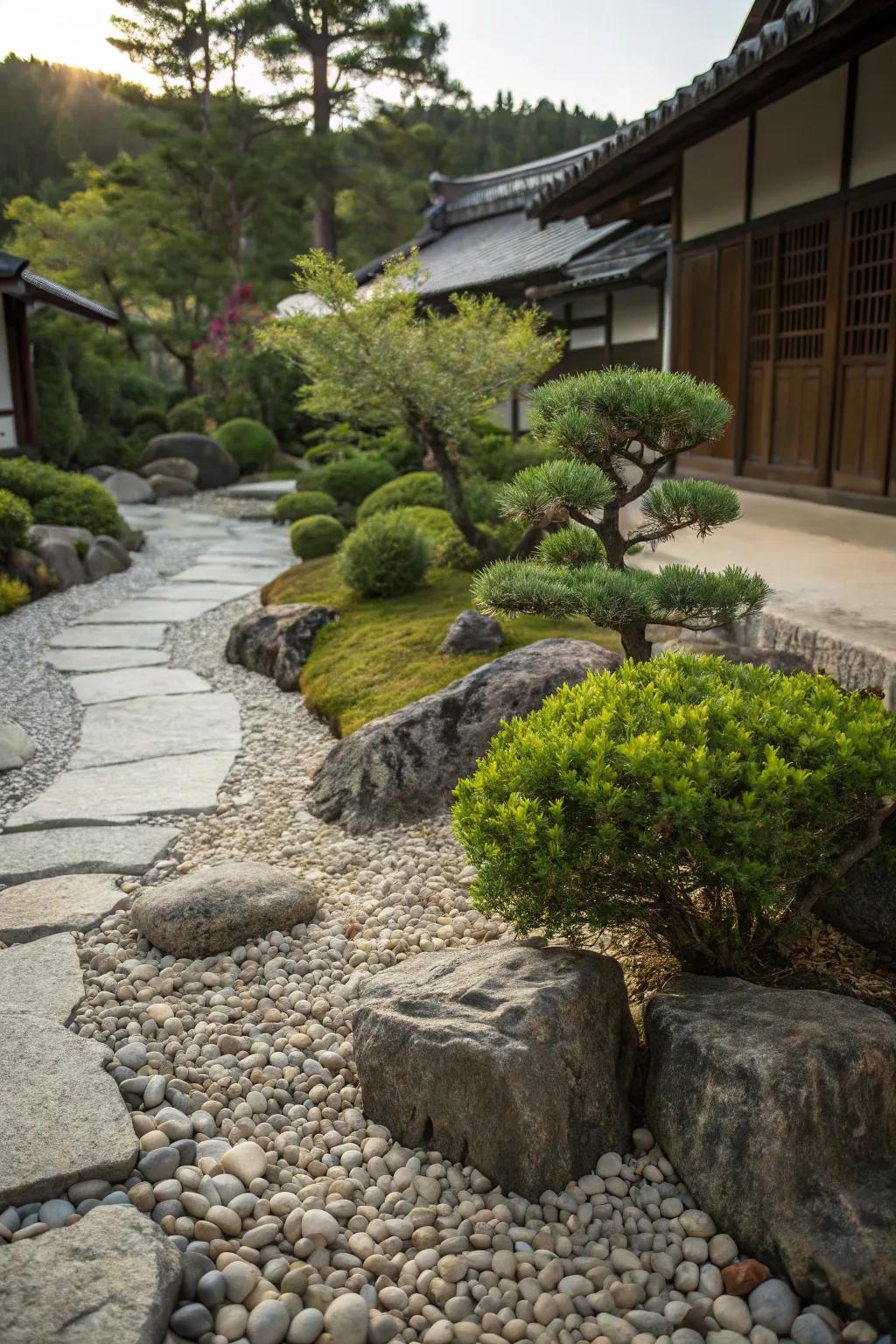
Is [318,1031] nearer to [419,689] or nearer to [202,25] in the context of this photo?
[419,689]

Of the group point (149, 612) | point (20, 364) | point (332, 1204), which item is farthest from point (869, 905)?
point (20, 364)

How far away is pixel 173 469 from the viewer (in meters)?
19.0

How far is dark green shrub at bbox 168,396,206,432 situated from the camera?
22.1 m

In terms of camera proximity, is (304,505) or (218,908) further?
(304,505)

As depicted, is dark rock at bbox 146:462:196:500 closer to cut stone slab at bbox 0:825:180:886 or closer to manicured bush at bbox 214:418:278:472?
manicured bush at bbox 214:418:278:472

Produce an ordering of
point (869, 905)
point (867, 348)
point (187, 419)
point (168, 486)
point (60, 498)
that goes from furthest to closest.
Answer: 1. point (187, 419)
2. point (168, 486)
3. point (60, 498)
4. point (867, 348)
5. point (869, 905)

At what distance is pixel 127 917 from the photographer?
12.5 feet

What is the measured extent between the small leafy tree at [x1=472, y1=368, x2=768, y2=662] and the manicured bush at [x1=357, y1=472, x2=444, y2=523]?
592 centimetres

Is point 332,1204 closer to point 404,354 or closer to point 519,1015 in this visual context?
point 519,1015

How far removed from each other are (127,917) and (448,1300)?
6.64 feet

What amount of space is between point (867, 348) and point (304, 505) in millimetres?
7866

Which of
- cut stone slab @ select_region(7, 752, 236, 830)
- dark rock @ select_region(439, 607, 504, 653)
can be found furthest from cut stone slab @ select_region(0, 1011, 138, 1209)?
dark rock @ select_region(439, 607, 504, 653)

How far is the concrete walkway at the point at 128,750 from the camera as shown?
4410 mm

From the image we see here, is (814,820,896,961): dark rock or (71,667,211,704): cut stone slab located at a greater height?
(814,820,896,961): dark rock
